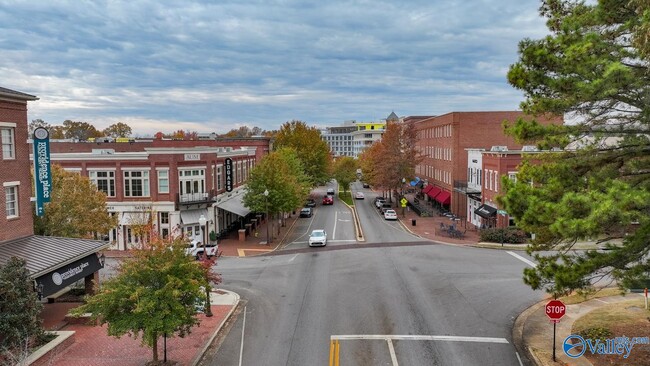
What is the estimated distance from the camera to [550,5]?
16125 millimetres

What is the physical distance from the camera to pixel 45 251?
20.1 m

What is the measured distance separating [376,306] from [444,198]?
41316 mm

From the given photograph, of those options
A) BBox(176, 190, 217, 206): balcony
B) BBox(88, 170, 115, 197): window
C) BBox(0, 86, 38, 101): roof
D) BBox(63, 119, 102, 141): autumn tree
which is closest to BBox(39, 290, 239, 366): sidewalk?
BBox(0, 86, 38, 101): roof

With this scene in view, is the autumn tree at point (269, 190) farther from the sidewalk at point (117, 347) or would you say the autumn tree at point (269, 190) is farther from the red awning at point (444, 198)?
the red awning at point (444, 198)

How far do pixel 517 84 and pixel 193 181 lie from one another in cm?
3168

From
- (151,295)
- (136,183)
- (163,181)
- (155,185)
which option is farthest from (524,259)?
(136,183)

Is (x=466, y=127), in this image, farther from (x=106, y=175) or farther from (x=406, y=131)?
(x=106, y=175)

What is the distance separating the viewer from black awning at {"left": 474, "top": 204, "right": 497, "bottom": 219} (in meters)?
43.1

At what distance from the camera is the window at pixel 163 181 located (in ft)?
132

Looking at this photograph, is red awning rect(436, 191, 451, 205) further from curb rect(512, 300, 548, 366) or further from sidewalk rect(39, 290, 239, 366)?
sidewalk rect(39, 290, 239, 366)

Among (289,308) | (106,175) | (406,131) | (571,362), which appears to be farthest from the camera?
(406,131)

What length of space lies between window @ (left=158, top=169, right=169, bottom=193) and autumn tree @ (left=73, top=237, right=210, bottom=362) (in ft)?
83.3

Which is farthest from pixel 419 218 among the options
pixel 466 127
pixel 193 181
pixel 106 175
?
pixel 106 175

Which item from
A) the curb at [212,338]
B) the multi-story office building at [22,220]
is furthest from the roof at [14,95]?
the curb at [212,338]
